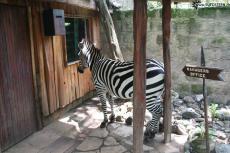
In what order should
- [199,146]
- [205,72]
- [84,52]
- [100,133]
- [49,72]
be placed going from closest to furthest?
[205,72] < [199,146] < [100,133] < [49,72] < [84,52]

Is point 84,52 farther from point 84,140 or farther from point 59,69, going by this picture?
point 84,140

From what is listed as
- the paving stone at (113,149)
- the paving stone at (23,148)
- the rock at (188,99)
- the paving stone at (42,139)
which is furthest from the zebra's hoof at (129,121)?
the rock at (188,99)

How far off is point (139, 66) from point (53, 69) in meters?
2.87

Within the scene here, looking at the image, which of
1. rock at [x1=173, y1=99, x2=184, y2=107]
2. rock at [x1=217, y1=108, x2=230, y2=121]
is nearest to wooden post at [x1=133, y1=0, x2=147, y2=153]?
rock at [x1=217, y1=108, x2=230, y2=121]

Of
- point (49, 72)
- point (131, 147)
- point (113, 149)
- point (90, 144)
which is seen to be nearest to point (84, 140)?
point (90, 144)

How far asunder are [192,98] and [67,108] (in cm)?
336

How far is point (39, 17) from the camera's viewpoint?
16.9ft

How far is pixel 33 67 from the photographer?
4.99 m

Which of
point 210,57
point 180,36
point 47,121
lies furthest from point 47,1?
point 210,57

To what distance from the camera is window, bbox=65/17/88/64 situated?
21.0 ft

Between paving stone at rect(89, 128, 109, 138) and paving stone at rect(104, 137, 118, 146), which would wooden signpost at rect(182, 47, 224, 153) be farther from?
paving stone at rect(89, 128, 109, 138)

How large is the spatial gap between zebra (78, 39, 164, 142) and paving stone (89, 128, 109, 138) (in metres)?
0.14

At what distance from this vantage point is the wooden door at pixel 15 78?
14.1ft

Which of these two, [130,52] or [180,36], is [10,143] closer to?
Answer: [130,52]
